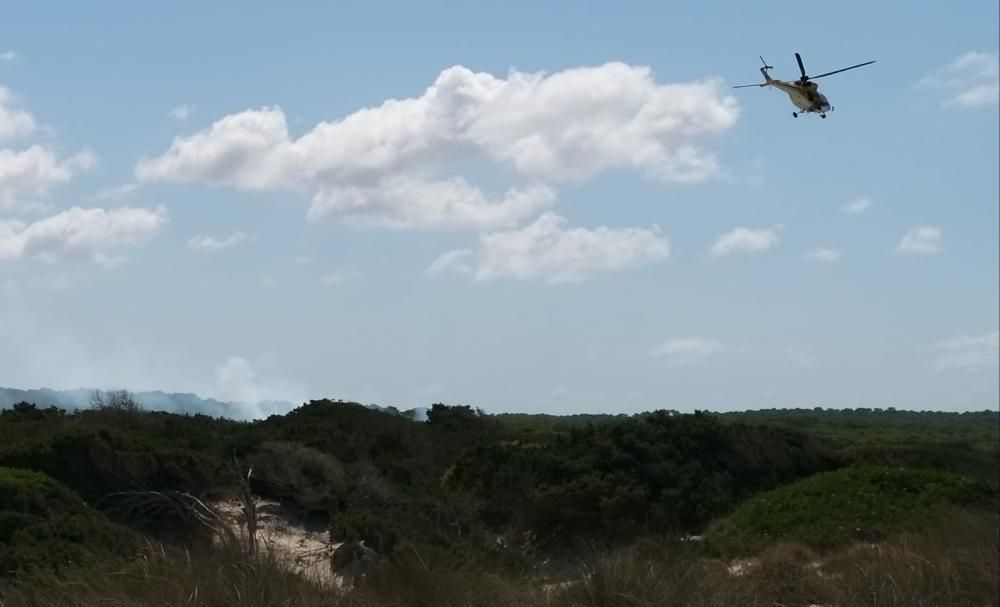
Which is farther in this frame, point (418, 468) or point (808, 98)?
point (418, 468)

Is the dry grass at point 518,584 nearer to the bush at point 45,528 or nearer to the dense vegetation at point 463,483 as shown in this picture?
the dense vegetation at point 463,483

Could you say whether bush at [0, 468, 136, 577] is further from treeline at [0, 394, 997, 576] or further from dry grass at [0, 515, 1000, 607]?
dry grass at [0, 515, 1000, 607]

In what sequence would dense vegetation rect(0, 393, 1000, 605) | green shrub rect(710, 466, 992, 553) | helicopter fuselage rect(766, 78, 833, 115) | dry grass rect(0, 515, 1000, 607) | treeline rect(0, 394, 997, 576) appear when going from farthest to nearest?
green shrub rect(710, 466, 992, 553)
treeline rect(0, 394, 997, 576)
dense vegetation rect(0, 393, 1000, 605)
helicopter fuselage rect(766, 78, 833, 115)
dry grass rect(0, 515, 1000, 607)

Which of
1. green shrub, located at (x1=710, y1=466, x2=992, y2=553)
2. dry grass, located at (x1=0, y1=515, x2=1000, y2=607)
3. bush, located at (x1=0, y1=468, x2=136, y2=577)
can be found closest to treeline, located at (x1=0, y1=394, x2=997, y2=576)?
bush, located at (x1=0, y1=468, x2=136, y2=577)

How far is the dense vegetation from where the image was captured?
55.7ft

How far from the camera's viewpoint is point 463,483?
87.9 feet

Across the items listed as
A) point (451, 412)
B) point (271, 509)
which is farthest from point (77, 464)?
point (451, 412)

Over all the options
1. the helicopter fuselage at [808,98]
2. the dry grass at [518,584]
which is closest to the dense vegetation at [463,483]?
the dry grass at [518,584]

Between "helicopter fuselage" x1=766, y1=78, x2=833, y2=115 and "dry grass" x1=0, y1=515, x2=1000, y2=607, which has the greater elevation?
"helicopter fuselage" x1=766, y1=78, x2=833, y2=115

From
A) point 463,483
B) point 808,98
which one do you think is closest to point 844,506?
point 463,483

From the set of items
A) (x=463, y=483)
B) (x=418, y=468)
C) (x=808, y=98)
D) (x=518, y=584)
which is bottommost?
(x=518, y=584)

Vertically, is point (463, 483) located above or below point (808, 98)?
below

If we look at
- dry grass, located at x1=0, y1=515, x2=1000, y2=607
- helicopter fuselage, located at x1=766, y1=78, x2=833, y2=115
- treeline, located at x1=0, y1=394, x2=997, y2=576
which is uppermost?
helicopter fuselage, located at x1=766, y1=78, x2=833, y2=115

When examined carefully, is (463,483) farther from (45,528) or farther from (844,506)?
(45,528)
